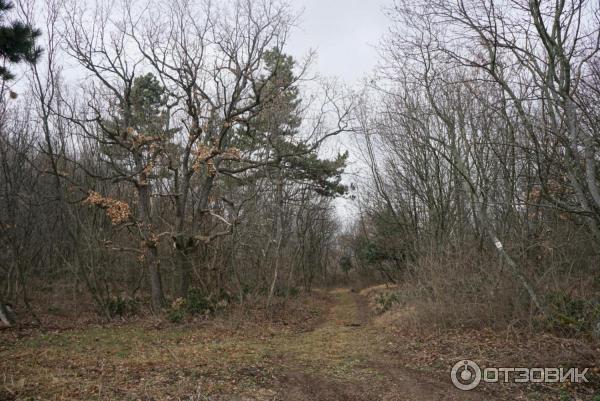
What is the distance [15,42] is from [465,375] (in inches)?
345

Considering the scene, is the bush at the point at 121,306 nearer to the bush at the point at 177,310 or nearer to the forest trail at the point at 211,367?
the bush at the point at 177,310

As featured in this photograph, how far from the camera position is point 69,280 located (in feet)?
57.2

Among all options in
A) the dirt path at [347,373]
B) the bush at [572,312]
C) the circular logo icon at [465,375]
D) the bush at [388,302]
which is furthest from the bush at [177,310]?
the bush at [572,312]

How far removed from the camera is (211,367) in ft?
23.6

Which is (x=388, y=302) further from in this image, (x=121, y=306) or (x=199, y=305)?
(x=121, y=306)

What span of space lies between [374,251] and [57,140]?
17022 mm

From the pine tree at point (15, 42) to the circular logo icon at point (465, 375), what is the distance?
8.56 meters

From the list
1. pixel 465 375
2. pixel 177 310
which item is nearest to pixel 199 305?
pixel 177 310

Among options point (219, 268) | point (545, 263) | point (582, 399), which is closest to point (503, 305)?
point (545, 263)

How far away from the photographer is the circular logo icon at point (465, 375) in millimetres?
6192

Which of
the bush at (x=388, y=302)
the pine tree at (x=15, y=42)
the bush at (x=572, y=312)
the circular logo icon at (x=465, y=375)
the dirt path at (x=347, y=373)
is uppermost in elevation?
the pine tree at (x=15, y=42)

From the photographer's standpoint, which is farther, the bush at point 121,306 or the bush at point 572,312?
the bush at point 121,306

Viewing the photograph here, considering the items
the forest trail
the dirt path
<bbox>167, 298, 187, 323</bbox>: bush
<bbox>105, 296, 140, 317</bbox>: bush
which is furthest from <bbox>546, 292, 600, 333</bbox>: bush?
<bbox>105, 296, 140, 317</bbox>: bush

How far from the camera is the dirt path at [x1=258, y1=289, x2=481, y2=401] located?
598 centimetres
